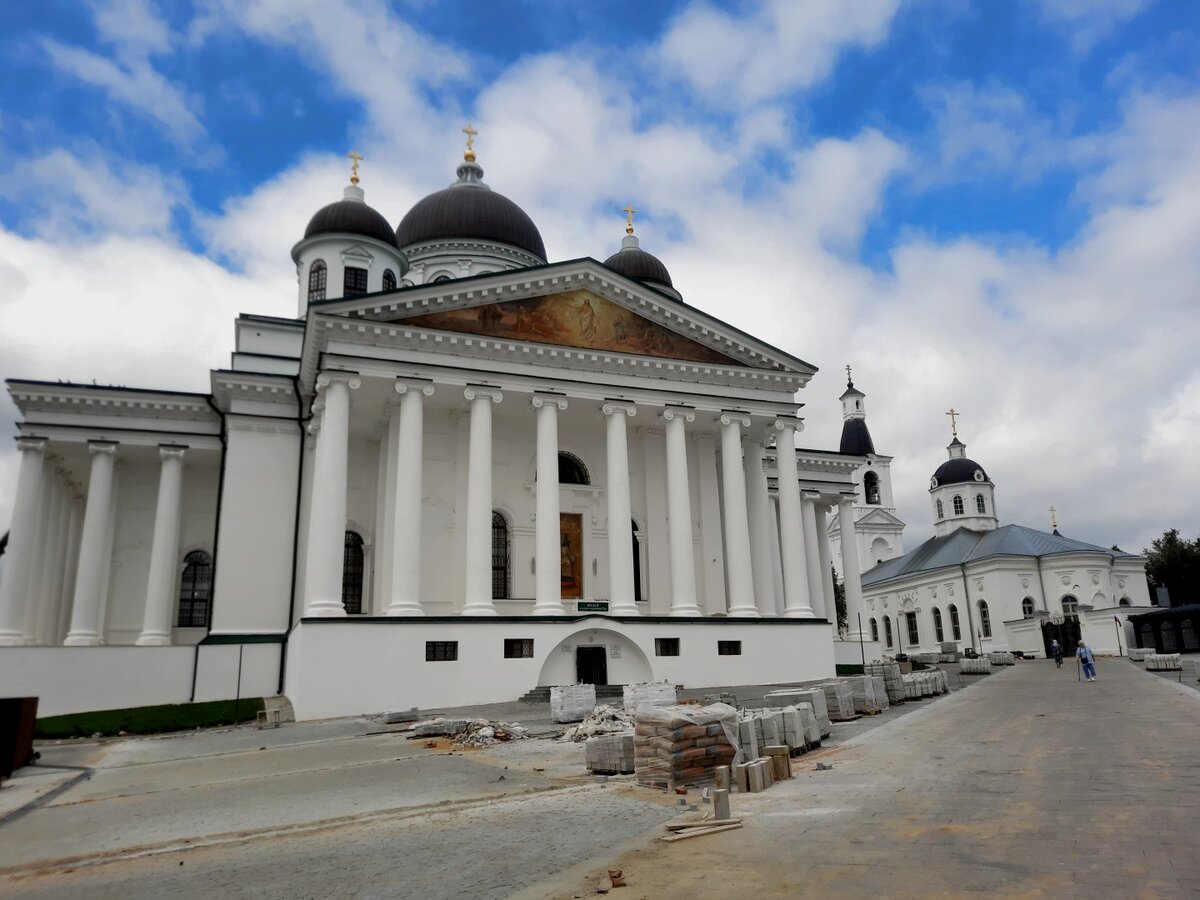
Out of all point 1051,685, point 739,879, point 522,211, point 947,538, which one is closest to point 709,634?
point 1051,685

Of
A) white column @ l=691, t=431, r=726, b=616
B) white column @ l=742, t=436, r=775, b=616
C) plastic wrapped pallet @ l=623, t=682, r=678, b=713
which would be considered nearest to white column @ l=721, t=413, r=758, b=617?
white column @ l=691, t=431, r=726, b=616

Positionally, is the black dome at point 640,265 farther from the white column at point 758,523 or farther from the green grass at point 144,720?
the green grass at point 144,720

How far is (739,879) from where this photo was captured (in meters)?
6.00

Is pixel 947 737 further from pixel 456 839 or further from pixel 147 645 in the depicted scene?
pixel 147 645

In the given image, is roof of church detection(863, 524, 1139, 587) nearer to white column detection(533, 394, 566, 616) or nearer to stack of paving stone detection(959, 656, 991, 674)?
stack of paving stone detection(959, 656, 991, 674)

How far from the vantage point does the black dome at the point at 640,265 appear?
4191 centimetres

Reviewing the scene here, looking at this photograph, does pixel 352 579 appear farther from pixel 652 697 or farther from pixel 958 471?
pixel 958 471

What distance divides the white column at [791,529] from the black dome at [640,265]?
14209 millimetres

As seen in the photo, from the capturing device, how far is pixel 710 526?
31.2 m

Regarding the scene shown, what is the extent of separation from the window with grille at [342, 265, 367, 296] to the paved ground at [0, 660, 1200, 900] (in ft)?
76.9

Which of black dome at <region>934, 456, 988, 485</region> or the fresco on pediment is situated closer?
the fresco on pediment

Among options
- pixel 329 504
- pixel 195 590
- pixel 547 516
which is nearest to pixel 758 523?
pixel 547 516

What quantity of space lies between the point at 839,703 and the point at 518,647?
9684 mm

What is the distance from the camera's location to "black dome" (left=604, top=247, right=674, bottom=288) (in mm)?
41906
